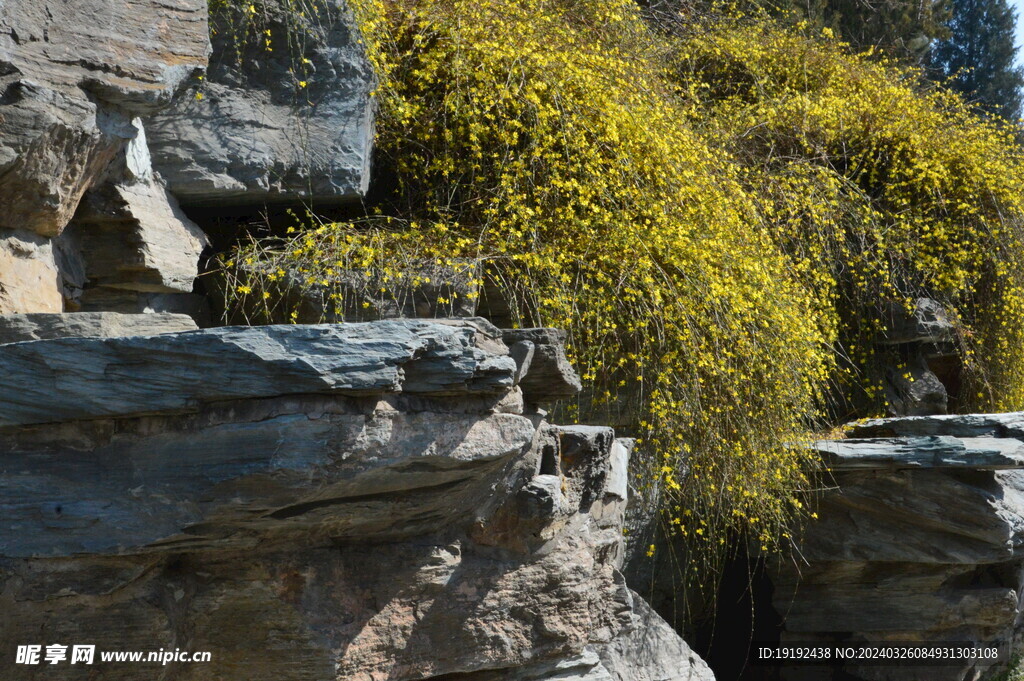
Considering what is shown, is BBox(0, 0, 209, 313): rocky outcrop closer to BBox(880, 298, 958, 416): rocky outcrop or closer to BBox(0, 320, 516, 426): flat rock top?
BBox(0, 320, 516, 426): flat rock top

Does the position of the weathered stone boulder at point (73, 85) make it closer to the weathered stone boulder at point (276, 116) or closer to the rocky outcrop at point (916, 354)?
the weathered stone boulder at point (276, 116)

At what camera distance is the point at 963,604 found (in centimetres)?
506

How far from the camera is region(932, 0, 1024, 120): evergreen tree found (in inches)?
667

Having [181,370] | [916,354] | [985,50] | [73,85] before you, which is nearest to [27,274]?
[73,85]

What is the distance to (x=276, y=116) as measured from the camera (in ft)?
12.2

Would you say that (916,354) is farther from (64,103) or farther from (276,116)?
(64,103)

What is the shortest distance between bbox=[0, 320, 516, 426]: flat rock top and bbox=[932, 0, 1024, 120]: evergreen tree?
56.0 ft

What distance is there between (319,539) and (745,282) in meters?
2.53

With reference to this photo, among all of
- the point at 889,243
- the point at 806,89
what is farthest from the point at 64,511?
the point at 806,89

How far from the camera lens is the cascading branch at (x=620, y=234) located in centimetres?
388

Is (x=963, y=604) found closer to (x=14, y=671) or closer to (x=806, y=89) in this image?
(x=806, y=89)

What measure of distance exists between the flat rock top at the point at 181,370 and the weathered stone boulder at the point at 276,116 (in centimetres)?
134

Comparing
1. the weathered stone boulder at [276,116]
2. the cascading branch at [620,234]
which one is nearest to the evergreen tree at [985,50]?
the cascading branch at [620,234]

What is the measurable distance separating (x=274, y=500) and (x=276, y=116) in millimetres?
1873
